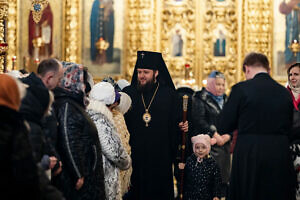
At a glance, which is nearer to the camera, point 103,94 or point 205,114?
point 103,94

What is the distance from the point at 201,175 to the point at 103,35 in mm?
7946

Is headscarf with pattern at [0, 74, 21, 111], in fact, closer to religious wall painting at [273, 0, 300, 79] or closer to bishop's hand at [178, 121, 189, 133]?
bishop's hand at [178, 121, 189, 133]

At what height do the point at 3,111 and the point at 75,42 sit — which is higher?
the point at 75,42

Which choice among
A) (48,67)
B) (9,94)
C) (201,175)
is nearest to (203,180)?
(201,175)

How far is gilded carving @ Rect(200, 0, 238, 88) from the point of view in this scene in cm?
1516

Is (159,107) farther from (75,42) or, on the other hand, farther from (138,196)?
Answer: (75,42)

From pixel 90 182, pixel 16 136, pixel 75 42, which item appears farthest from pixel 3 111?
pixel 75 42

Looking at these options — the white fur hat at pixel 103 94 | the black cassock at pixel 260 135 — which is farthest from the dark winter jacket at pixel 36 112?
the black cassock at pixel 260 135

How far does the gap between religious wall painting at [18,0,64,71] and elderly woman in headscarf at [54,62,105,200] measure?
30.9 feet

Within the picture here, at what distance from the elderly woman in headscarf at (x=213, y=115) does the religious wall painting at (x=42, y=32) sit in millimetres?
6530

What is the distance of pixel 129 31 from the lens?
49.7 ft

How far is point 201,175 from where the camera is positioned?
7.72m

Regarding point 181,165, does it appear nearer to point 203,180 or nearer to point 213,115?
point 203,180

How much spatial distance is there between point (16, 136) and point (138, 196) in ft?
14.4
